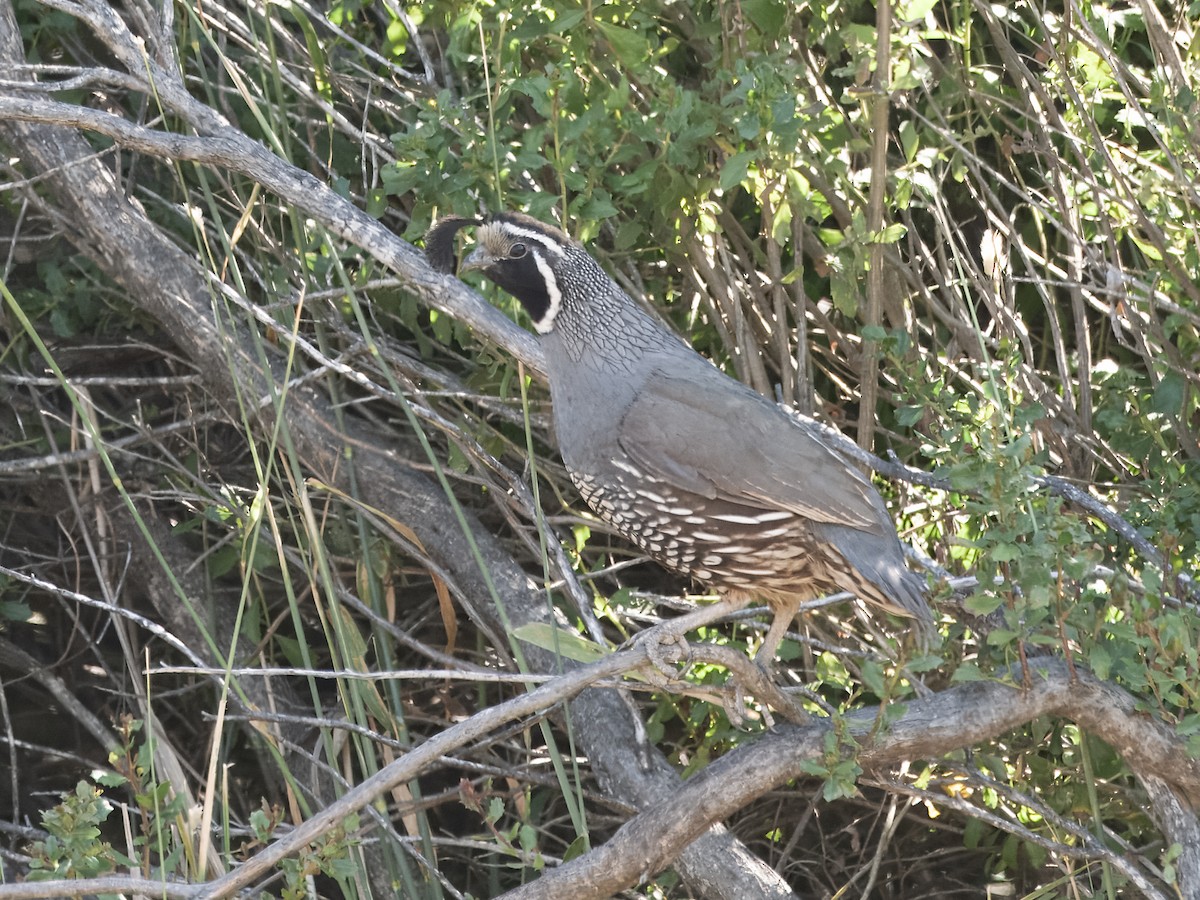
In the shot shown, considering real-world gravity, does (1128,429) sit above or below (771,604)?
above

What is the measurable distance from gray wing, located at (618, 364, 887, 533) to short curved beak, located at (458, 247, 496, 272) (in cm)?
42

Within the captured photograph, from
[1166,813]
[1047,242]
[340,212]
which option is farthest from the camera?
[1047,242]

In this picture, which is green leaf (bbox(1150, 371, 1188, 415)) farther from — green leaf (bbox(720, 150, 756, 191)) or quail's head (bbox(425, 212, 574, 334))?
quail's head (bbox(425, 212, 574, 334))

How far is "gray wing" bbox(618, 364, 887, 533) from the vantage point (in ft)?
8.41

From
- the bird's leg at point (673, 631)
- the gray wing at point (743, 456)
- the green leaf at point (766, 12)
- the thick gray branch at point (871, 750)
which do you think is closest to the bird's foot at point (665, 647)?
the bird's leg at point (673, 631)

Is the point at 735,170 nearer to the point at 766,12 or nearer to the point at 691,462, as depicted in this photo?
the point at 766,12

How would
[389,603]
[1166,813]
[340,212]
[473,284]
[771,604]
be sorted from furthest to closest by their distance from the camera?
[389,603] < [473,284] < [771,604] < [340,212] < [1166,813]

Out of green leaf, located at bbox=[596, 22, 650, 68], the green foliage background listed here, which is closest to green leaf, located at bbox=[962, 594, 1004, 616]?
the green foliage background

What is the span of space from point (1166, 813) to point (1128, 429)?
33.9 inches

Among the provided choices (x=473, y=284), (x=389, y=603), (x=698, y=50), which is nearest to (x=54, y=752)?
(x=389, y=603)

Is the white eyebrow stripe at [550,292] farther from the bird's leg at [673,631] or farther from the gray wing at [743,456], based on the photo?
the bird's leg at [673,631]

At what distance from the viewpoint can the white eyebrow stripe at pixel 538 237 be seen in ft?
9.05

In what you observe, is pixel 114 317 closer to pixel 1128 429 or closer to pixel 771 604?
pixel 771 604

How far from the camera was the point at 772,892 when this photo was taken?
8.89 ft
